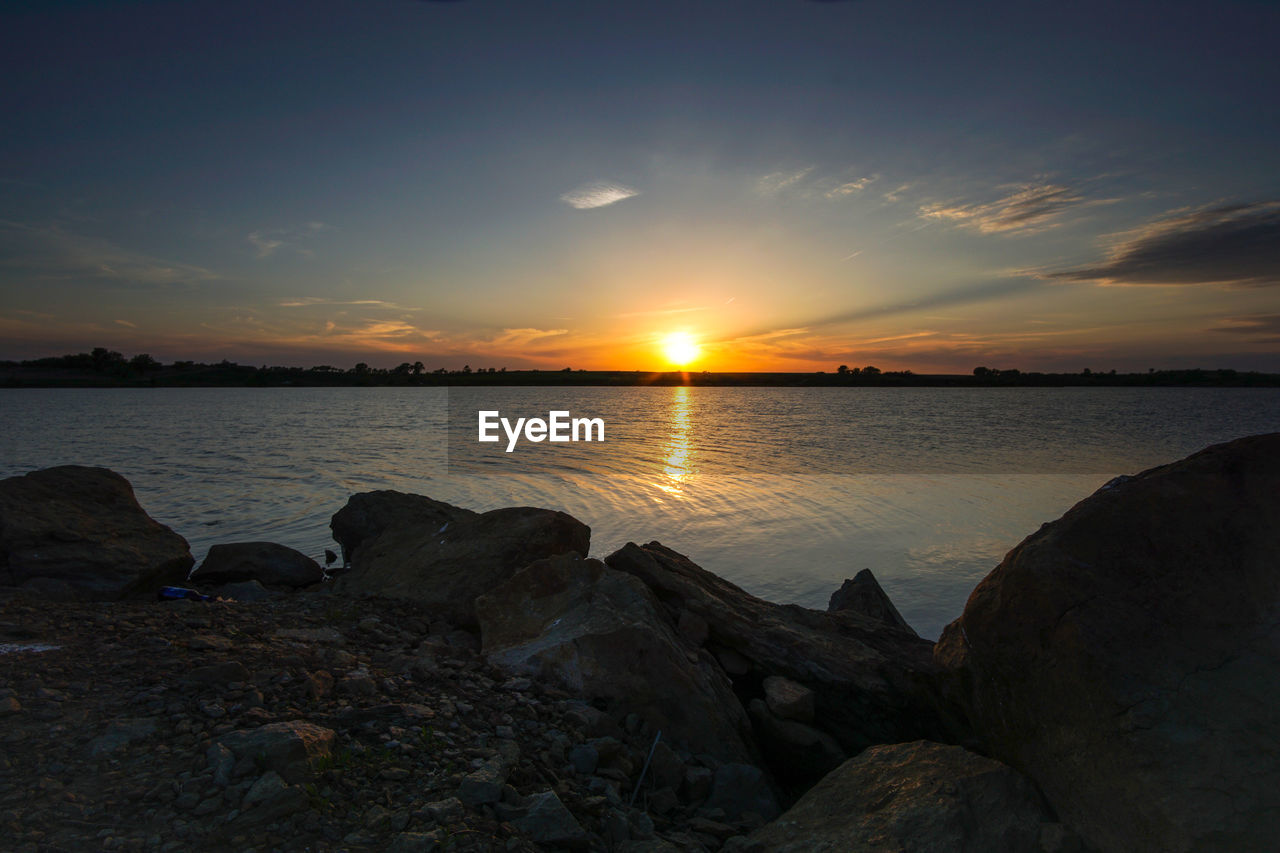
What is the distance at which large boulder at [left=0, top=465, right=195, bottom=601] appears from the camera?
25.8ft

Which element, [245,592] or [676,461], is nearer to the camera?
[245,592]

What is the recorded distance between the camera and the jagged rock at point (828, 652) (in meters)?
5.79

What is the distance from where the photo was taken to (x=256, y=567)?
995 centimetres

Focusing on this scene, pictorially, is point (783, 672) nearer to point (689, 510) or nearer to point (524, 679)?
point (524, 679)

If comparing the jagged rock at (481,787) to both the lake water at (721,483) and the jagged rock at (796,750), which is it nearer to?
the jagged rock at (796,750)

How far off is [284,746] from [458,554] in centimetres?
453

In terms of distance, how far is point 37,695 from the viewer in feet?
13.6

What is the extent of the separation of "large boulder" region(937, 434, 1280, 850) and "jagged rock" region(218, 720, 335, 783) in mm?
4185

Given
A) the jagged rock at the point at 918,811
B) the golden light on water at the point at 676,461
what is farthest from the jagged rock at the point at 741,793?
the golden light on water at the point at 676,461

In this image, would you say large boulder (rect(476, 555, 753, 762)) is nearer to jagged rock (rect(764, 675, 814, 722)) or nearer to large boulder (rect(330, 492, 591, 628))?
jagged rock (rect(764, 675, 814, 722))

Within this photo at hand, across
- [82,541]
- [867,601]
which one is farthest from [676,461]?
[82,541]

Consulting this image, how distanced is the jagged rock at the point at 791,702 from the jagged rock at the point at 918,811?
1.14 meters

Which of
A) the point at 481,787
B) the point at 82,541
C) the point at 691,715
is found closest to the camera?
the point at 481,787

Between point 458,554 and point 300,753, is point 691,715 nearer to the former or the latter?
point 300,753
